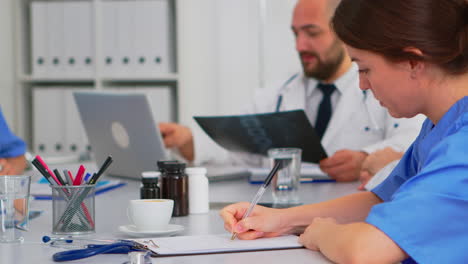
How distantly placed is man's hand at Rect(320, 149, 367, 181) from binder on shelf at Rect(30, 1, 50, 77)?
1.95m

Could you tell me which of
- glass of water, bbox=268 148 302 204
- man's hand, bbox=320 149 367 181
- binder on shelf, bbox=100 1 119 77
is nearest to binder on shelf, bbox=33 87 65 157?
binder on shelf, bbox=100 1 119 77

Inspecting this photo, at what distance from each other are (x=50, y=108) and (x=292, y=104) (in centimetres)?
142

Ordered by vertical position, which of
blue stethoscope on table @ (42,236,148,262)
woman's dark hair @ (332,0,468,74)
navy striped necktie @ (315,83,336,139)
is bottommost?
blue stethoscope on table @ (42,236,148,262)

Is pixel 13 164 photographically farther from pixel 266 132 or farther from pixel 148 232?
pixel 148 232

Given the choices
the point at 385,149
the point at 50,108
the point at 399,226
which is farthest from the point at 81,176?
the point at 50,108

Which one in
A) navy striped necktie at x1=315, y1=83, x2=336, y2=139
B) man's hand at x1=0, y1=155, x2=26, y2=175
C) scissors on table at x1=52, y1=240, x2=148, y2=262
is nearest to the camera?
scissors on table at x1=52, y1=240, x2=148, y2=262

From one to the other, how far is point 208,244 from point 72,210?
29 centimetres

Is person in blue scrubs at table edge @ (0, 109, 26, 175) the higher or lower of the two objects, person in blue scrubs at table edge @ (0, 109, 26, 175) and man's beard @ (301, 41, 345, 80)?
the lower

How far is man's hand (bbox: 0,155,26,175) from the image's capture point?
1.84 m

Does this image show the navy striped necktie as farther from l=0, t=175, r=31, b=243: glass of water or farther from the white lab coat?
l=0, t=175, r=31, b=243: glass of water

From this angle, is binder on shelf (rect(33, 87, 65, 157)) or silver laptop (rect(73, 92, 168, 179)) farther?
binder on shelf (rect(33, 87, 65, 157))

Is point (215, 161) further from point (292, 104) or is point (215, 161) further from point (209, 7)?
point (209, 7)

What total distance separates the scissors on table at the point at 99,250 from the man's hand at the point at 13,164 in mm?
966

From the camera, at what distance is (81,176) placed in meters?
1.17
